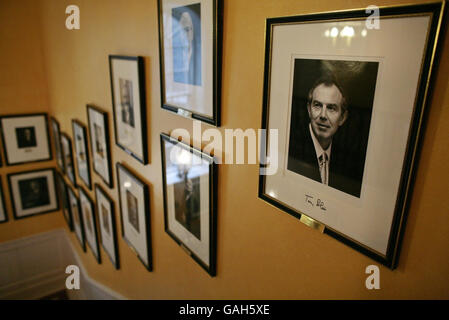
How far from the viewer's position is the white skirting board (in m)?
3.09

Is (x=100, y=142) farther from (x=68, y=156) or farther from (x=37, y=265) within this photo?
(x=37, y=265)

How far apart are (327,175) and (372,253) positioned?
0.17 m

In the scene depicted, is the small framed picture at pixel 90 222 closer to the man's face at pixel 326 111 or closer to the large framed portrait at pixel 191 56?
the large framed portrait at pixel 191 56

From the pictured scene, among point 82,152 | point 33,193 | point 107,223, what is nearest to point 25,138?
point 33,193

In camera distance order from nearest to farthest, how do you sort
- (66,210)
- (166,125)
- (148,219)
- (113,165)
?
(166,125)
(148,219)
(113,165)
(66,210)

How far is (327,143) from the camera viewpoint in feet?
1.97

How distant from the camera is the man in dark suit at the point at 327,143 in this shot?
56 cm

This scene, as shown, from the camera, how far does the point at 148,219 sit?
4.78 ft

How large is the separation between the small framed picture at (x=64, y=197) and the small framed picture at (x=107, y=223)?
3.31ft

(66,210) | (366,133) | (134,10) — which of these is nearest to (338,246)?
(366,133)

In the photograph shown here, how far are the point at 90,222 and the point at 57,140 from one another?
3.14 feet

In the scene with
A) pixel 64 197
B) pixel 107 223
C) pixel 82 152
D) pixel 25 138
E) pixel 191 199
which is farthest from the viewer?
pixel 64 197

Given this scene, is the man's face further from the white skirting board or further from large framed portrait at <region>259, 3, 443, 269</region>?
the white skirting board

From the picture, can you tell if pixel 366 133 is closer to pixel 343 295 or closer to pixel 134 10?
pixel 343 295
